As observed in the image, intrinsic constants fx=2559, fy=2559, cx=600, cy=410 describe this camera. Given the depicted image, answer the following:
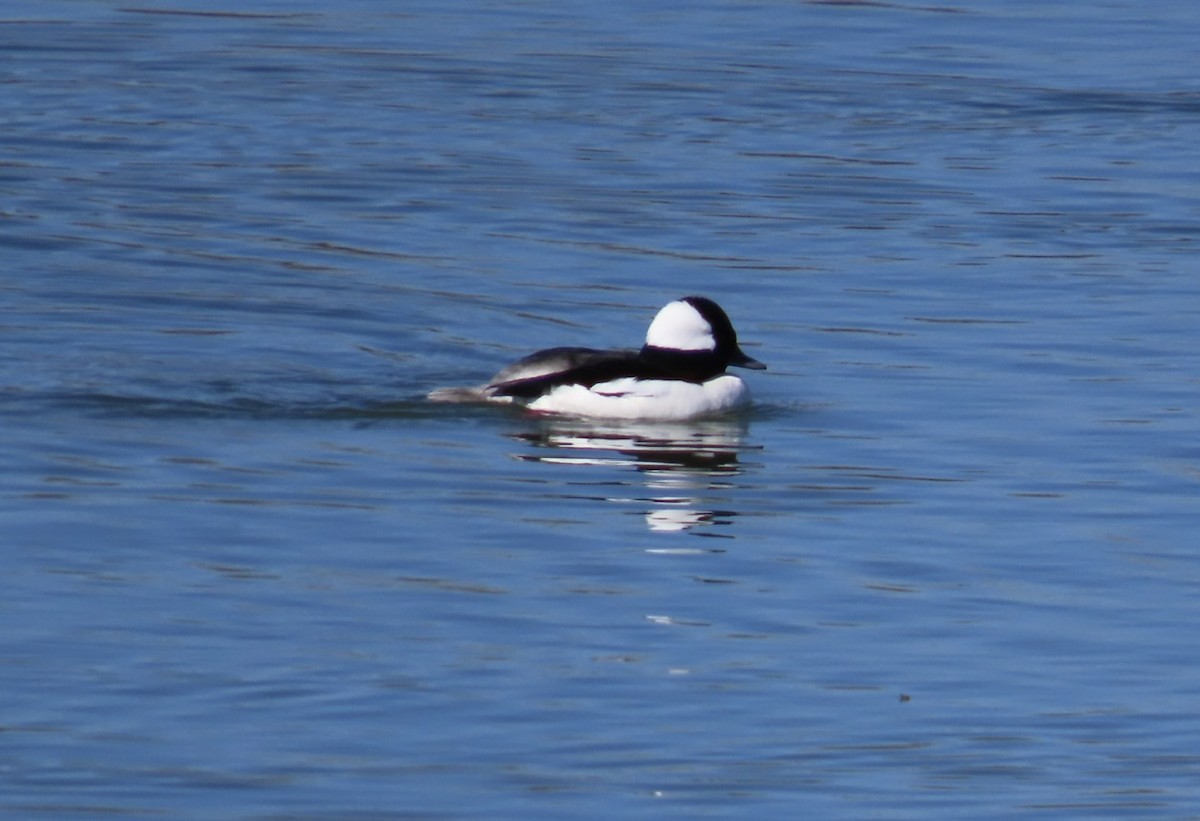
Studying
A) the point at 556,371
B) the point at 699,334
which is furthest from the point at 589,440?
the point at 699,334

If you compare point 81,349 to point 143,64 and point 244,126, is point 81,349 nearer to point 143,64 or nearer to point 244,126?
point 244,126

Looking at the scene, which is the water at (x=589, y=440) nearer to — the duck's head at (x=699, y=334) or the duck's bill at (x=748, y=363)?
the duck's bill at (x=748, y=363)

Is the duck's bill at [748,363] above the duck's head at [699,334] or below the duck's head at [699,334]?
below

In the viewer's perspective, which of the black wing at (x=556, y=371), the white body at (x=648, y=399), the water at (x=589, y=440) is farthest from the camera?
the white body at (x=648, y=399)

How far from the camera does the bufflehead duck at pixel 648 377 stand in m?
14.0

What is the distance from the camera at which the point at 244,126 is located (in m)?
23.0

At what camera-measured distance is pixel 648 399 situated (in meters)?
14.3

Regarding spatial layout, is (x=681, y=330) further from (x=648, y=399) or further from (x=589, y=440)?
(x=589, y=440)

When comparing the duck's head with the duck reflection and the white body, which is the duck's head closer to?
the white body

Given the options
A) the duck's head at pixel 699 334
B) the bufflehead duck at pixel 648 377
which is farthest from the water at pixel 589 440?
the duck's head at pixel 699 334

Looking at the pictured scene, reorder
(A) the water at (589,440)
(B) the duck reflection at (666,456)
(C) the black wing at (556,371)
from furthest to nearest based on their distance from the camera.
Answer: (C) the black wing at (556,371)
(B) the duck reflection at (666,456)
(A) the water at (589,440)

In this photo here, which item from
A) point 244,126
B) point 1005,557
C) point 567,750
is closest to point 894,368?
point 1005,557


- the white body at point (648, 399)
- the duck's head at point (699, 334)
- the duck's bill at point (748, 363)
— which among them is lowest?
the white body at point (648, 399)

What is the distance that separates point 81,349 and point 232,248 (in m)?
3.23
